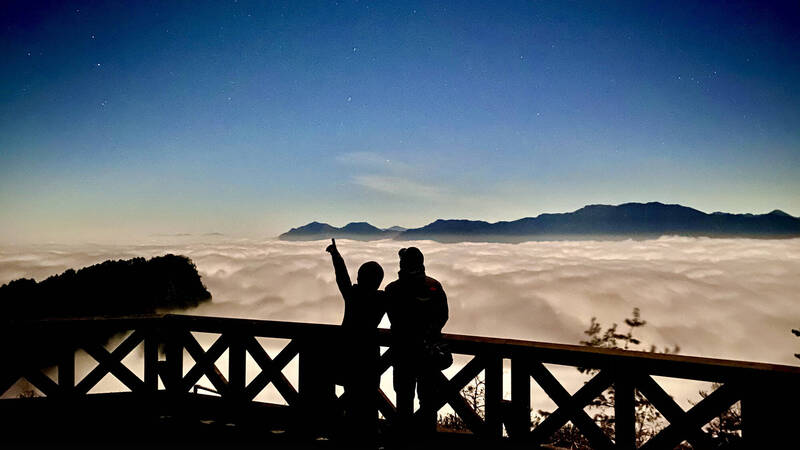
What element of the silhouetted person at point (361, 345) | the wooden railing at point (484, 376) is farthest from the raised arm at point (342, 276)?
the wooden railing at point (484, 376)

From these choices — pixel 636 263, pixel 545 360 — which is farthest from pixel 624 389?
pixel 636 263

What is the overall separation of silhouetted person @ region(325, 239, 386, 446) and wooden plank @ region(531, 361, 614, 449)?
146 cm

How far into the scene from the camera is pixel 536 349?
3824 mm

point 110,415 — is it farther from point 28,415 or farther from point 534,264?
point 534,264

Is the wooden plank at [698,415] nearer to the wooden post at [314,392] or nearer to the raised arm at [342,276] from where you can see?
the raised arm at [342,276]

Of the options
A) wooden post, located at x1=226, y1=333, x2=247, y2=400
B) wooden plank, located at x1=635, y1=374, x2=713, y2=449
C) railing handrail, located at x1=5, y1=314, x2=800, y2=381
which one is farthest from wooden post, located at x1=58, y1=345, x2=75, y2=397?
wooden plank, located at x1=635, y1=374, x2=713, y2=449

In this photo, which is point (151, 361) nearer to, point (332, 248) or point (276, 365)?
point (276, 365)

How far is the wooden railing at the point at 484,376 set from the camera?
10.8 ft

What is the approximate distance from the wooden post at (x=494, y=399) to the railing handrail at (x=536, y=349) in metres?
0.19

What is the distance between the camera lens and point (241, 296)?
14038cm

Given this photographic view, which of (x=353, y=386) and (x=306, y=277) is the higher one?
(x=353, y=386)

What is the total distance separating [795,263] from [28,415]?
218m

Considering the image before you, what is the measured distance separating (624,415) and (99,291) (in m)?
55.8

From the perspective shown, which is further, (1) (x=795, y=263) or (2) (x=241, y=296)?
(1) (x=795, y=263)
